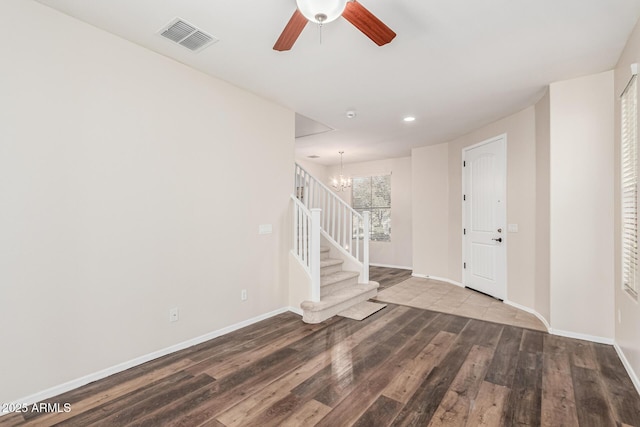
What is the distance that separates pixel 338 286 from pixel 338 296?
308mm

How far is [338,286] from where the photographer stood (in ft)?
14.4

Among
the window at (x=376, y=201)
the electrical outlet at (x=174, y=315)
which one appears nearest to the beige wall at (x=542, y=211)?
the window at (x=376, y=201)

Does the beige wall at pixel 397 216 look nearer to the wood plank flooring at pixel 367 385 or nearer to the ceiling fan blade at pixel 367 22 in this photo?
the wood plank flooring at pixel 367 385

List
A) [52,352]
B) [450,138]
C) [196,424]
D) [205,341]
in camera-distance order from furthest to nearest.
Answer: [450,138]
[205,341]
[52,352]
[196,424]

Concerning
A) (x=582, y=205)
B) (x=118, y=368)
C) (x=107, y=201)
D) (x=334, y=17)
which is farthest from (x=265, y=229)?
(x=582, y=205)

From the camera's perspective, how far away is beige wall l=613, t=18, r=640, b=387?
2287 mm

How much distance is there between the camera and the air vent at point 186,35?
2.31m

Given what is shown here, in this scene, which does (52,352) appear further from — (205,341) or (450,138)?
(450,138)

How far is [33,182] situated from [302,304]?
8.95 ft

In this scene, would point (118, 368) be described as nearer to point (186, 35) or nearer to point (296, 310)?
point (296, 310)

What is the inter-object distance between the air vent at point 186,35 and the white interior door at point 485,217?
4188mm

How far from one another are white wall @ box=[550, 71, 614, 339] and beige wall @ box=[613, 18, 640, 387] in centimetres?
9

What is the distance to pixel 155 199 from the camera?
2703 mm

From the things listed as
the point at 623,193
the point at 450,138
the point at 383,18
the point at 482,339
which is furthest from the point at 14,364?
the point at 450,138
